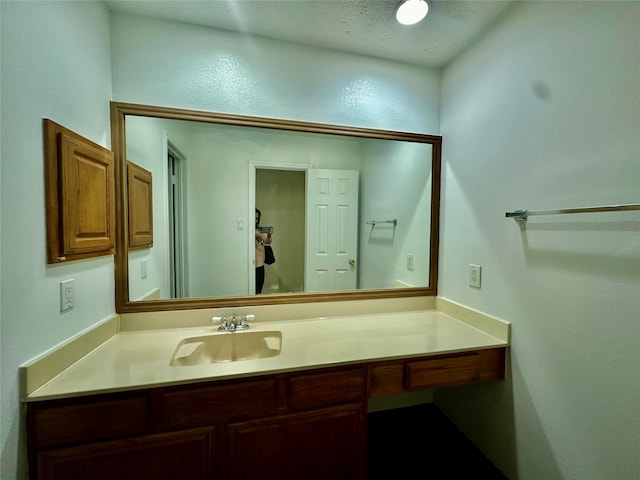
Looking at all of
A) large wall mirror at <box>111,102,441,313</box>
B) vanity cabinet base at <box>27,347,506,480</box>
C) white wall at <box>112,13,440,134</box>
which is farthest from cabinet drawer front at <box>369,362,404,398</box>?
white wall at <box>112,13,440,134</box>

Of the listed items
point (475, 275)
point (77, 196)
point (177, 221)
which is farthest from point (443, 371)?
point (77, 196)

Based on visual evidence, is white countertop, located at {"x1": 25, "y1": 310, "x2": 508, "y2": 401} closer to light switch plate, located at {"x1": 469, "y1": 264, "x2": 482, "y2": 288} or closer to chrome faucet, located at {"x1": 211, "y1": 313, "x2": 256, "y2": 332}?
chrome faucet, located at {"x1": 211, "y1": 313, "x2": 256, "y2": 332}

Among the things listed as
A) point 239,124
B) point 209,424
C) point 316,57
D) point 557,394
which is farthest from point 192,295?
point 557,394

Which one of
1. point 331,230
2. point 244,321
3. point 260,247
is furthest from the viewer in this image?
point 331,230

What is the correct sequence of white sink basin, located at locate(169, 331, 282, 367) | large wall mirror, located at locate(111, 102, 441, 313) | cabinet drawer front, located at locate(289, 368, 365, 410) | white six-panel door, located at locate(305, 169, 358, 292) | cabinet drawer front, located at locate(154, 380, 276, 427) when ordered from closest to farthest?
cabinet drawer front, located at locate(154, 380, 276, 427), cabinet drawer front, located at locate(289, 368, 365, 410), white sink basin, located at locate(169, 331, 282, 367), large wall mirror, located at locate(111, 102, 441, 313), white six-panel door, located at locate(305, 169, 358, 292)

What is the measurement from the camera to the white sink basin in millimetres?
1430

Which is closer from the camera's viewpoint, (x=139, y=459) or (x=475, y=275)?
(x=139, y=459)

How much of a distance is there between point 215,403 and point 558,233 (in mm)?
1534

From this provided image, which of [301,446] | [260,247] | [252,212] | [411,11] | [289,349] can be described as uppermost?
[411,11]

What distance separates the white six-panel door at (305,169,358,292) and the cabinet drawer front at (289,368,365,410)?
0.69 metres

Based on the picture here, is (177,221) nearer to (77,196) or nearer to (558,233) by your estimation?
(77,196)

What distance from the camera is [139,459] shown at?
41.0 inches

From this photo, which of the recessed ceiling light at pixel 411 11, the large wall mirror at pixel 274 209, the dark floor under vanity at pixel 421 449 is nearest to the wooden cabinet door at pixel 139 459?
the large wall mirror at pixel 274 209

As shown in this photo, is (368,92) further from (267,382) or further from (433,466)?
(433,466)
